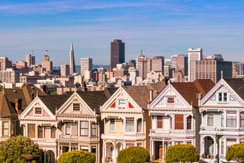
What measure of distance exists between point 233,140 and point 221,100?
3709 mm

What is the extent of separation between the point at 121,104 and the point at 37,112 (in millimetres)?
9816

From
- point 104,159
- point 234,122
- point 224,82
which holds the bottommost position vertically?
point 104,159

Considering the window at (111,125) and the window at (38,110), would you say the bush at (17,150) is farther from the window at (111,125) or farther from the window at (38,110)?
the window at (111,125)

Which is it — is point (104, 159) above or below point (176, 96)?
below

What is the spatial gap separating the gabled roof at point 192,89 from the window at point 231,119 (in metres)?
3.51

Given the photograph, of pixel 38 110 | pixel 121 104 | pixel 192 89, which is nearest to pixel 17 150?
pixel 38 110

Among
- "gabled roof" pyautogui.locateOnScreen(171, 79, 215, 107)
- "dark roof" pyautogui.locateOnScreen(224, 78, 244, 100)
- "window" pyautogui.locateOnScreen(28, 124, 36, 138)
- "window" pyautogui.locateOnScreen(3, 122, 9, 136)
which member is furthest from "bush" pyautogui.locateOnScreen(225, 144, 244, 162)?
"window" pyautogui.locateOnScreen(3, 122, 9, 136)

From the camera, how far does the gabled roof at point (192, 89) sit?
59781 millimetres

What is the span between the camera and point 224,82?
2242 inches

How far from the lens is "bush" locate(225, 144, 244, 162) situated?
5384 cm

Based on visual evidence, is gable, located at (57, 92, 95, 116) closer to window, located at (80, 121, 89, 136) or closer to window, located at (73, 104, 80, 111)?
window, located at (73, 104, 80, 111)

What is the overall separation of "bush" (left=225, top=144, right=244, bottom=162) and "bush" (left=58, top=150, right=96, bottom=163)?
12417 millimetres

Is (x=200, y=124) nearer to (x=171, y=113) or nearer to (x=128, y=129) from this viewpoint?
(x=171, y=113)

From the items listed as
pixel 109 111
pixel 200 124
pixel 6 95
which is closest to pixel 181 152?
pixel 200 124
